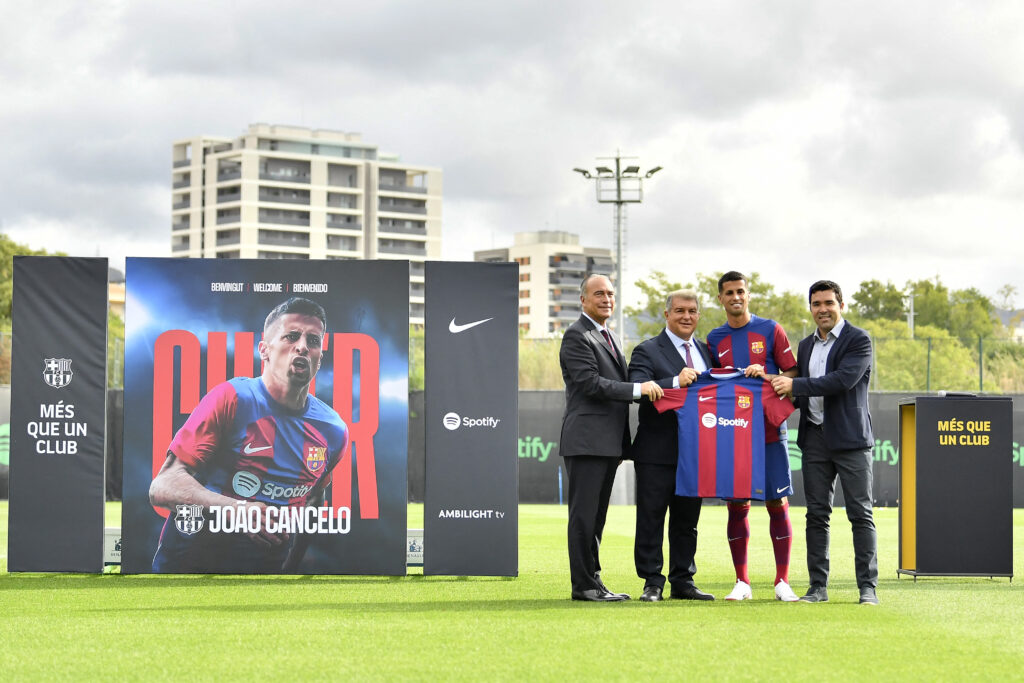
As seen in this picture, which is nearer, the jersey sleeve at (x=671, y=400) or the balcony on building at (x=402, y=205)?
the jersey sleeve at (x=671, y=400)

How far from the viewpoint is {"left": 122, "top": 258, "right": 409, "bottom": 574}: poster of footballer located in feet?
32.4

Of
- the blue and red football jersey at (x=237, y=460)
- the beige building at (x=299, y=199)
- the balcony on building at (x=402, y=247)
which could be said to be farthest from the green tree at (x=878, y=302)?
the blue and red football jersey at (x=237, y=460)

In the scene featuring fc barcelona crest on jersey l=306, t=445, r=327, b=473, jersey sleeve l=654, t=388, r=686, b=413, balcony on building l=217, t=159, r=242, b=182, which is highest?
balcony on building l=217, t=159, r=242, b=182

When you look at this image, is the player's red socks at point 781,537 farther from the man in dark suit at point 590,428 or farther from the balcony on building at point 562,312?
the balcony on building at point 562,312

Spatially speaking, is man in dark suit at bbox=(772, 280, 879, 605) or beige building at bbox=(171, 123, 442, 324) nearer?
man in dark suit at bbox=(772, 280, 879, 605)

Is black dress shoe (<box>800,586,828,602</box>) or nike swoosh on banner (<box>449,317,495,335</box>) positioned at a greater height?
nike swoosh on banner (<box>449,317,495,335</box>)

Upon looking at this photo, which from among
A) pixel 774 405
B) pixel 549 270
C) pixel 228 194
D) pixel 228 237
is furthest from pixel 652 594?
pixel 549 270

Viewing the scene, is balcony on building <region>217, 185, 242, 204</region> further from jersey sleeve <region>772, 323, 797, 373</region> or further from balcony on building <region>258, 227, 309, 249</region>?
jersey sleeve <region>772, 323, 797, 373</region>

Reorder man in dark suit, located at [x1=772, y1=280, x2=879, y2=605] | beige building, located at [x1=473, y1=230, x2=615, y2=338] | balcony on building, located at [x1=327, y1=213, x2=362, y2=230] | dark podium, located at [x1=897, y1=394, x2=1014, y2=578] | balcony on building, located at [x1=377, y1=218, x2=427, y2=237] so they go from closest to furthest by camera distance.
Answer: man in dark suit, located at [x1=772, y1=280, x2=879, y2=605], dark podium, located at [x1=897, y1=394, x2=1014, y2=578], balcony on building, located at [x1=327, y1=213, x2=362, y2=230], balcony on building, located at [x1=377, y1=218, x2=427, y2=237], beige building, located at [x1=473, y1=230, x2=615, y2=338]

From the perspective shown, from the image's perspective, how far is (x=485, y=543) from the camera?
10.0m

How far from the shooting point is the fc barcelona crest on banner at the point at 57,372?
1005cm

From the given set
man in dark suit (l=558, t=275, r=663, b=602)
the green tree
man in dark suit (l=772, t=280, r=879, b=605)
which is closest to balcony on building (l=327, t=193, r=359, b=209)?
the green tree

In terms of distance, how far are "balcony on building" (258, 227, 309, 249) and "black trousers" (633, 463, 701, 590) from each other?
105 meters

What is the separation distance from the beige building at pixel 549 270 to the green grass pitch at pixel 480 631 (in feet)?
407
